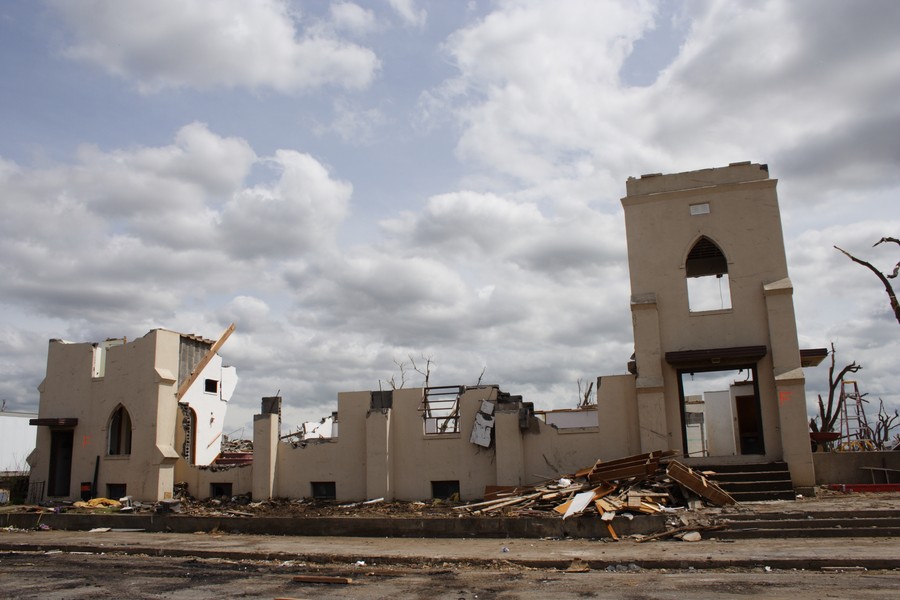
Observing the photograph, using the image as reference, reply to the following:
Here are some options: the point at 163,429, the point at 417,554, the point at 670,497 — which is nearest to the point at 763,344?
the point at 670,497

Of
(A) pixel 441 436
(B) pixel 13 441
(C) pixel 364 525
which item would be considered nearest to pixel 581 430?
(A) pixel 441 436

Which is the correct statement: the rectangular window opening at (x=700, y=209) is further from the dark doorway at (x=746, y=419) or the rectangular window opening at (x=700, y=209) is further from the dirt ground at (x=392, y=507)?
the dark doorway at (x=746, y=419)

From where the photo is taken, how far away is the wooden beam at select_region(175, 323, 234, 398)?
25.1 metres

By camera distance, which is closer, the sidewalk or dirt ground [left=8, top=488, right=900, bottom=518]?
the sidewalk

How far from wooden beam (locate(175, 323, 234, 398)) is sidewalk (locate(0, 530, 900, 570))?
7679mm

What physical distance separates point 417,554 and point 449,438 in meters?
7.42

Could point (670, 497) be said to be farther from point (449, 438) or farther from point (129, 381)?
point (129, 381)

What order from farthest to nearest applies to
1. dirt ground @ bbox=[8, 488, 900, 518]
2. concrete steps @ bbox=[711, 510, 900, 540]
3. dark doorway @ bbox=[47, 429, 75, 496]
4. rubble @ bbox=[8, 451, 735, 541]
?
dark doorway @ bbox=[47, 429, 75, 496] < dirt ground @ bbox=[8, 488, 900, 518] < rubble @ bbox=[8, 451, 735, 541] < concrete steps @ bbox=[711, 510, 900, 540]

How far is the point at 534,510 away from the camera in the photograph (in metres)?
16.6

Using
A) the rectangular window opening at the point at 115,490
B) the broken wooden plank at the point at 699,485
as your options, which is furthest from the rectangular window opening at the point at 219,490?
the broken wooden plank at the point at 699,485

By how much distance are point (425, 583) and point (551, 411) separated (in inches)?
444

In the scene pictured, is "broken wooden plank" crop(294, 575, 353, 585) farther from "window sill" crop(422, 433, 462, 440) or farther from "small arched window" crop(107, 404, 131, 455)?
"small arched window" crop(107, 404, 131, 455)

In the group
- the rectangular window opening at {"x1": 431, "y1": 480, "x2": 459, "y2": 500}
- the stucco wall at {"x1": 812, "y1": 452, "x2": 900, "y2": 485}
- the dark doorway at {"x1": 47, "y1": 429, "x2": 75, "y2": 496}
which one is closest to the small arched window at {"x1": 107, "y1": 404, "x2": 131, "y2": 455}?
the dark doorway at {"x1": 47, "y1": 429, "x2": 75, "y2": 496}

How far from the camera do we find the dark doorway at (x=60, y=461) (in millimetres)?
25594
